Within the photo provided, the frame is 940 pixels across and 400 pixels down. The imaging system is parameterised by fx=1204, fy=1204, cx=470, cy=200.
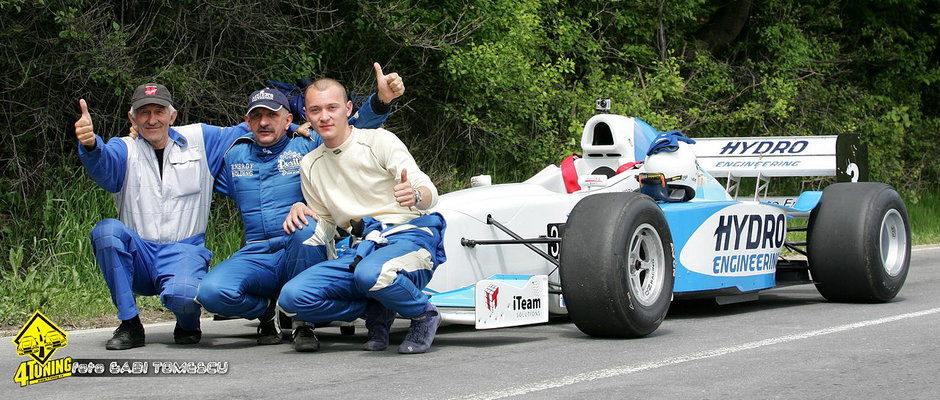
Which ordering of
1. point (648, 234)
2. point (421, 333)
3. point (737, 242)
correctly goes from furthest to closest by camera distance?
point (737, 242)
point (648, 234)
point (421, 333)

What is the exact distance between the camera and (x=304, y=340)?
667cm

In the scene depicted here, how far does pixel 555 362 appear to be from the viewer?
6199 mm

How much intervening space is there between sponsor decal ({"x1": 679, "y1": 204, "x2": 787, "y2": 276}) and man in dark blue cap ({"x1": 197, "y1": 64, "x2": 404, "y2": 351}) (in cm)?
248

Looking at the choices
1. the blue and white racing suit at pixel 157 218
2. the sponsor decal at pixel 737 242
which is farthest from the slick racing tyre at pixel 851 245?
the blue and white racing suit at pixel 157 218

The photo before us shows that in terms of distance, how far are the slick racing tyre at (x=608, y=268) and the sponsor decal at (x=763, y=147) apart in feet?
11.2

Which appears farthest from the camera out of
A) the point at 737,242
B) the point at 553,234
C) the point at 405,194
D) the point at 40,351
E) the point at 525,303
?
the point at 737,242

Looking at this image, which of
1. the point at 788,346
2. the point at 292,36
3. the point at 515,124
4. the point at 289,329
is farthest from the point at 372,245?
the point at 515,124

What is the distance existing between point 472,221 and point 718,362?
6.75ft

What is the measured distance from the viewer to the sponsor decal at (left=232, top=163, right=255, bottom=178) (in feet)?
23.3


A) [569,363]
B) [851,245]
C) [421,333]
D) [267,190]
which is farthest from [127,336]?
[851,245]

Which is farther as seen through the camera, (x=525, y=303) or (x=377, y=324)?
(x=525, y=303)

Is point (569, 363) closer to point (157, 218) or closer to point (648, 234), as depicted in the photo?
point (648, 234)

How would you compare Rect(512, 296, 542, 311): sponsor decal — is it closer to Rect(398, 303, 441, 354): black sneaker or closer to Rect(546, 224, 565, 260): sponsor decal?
Rect(398, 303, 441, 354): black sneaker

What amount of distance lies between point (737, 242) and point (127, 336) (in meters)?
4.32
